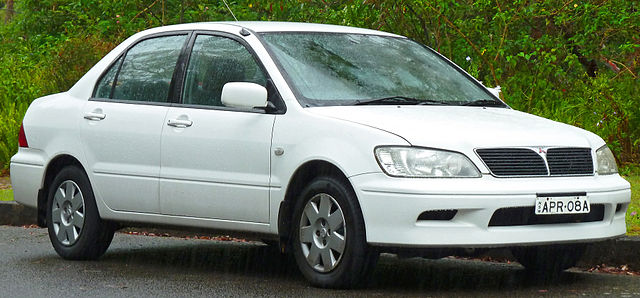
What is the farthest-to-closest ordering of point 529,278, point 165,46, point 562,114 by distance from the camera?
point 562,114 < point 165,46 < point 529,278

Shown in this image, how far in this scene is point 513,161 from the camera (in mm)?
6727

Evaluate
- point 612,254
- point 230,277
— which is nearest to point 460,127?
point 612,254

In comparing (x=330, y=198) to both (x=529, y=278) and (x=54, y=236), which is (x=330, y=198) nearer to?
(x=529, y=278)

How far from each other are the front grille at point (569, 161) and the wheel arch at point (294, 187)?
4.03ft

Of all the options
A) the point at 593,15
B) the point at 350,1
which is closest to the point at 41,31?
the point at 350,1

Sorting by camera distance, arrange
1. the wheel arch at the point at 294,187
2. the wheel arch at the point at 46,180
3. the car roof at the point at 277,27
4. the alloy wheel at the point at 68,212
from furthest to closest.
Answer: the wheel arch at the point at 46,180
the alloy wheel at the point at 68,212
the car roof at the point at 277,27
the wheel arch at the point at 294,187

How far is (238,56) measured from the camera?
311 inches

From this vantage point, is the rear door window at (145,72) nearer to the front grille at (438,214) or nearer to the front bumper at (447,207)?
the front bumper at (447,207)

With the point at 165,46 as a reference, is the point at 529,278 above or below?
below

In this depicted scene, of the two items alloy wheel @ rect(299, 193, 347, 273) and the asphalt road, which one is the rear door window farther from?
alloy wheel @ rect(299, 193, 347, 273)

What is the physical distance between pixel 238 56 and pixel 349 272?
1754mm

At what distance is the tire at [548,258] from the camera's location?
7598mm

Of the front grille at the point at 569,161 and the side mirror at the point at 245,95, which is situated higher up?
the side mirror at the point at 245,95

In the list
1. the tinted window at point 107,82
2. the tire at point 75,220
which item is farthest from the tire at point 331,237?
the tinted window at point 107,82
